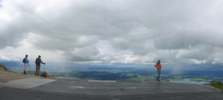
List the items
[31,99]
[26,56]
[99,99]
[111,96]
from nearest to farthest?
[31,99]
[99,99]
[111,96]
[26,56]

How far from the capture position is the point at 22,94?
18.4 metres

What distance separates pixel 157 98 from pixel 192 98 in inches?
87.2

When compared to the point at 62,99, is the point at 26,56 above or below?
above

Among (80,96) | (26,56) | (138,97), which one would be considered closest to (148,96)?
(138,97)

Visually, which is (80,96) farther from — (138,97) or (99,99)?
(138,97)

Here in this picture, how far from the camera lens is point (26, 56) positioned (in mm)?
33875

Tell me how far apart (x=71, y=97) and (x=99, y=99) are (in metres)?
1.67

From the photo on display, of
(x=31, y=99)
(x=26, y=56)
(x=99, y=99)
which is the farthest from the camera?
(x=26, y=56)

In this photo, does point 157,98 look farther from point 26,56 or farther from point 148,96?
point 26,56

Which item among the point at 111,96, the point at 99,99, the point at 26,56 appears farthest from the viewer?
the point at 26,56

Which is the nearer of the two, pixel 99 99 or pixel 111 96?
pixel 99 99

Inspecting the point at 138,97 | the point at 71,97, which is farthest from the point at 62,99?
the point at 138,97

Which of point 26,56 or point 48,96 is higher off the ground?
point 26,56

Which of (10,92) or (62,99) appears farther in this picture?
(10,92)
